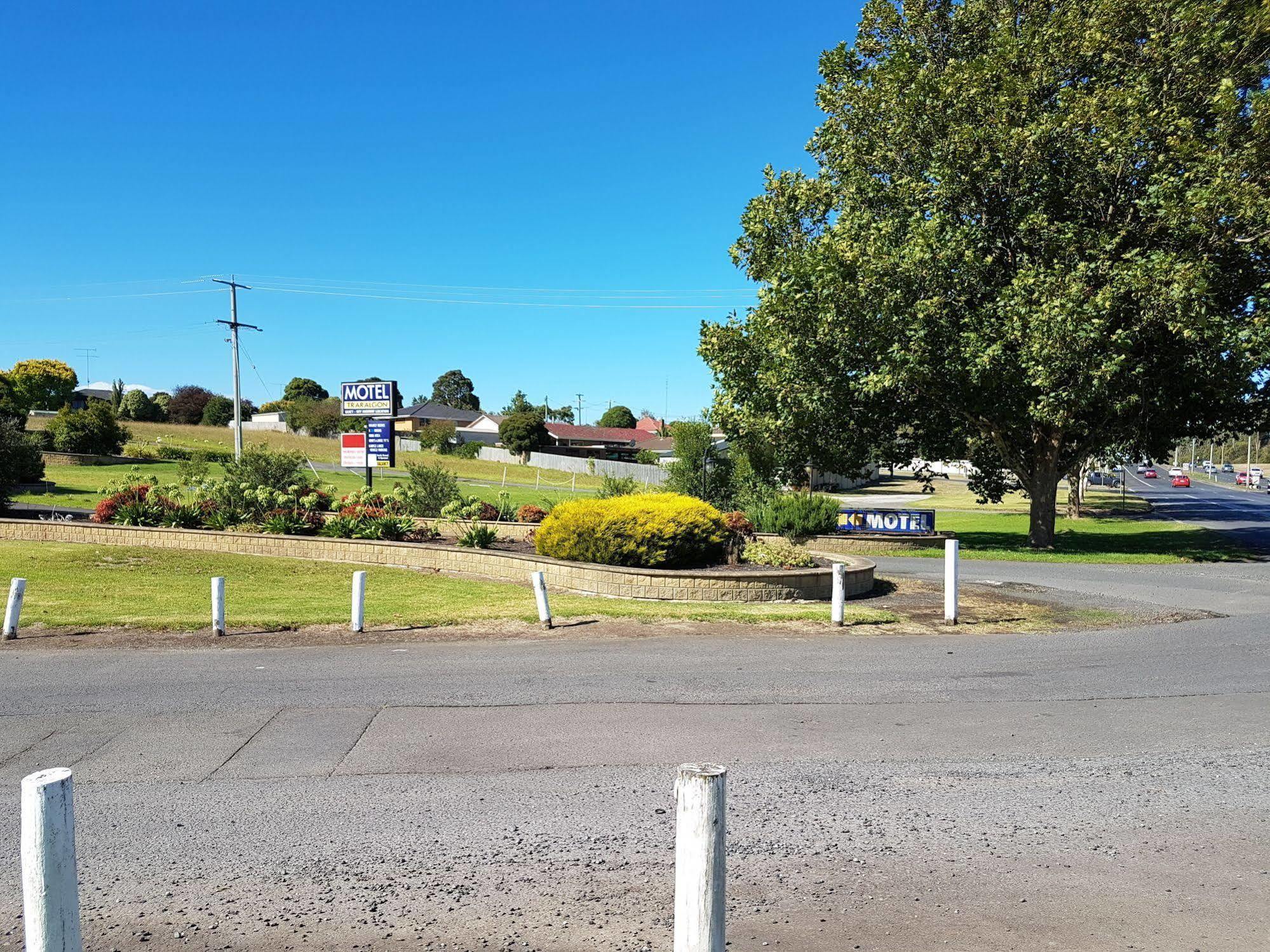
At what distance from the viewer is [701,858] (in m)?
3.14

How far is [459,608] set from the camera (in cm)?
1365

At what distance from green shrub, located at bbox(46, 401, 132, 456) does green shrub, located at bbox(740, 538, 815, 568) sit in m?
47.7

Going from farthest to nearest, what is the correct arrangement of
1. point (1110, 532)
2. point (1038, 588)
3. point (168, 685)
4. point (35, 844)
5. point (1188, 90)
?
point (1110, 532) < point (1188, 90) < point (1038, 588) < point (168, 685) < point (35, 844)

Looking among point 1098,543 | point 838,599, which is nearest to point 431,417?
point 1098,543

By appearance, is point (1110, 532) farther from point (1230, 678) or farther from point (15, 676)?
point (15, 676)

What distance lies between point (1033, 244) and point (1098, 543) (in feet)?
32.6

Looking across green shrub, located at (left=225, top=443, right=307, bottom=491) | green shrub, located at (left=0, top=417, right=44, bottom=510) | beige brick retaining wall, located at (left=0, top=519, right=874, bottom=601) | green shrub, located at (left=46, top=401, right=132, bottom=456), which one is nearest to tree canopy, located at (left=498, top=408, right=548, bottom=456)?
green shrub, located at (left=46, top=401, right=132, bottom=456)

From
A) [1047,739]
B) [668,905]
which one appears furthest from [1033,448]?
[668,905]

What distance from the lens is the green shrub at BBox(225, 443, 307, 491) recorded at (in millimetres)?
23734

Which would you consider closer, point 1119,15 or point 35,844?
point 35,844

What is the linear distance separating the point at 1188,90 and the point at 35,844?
25.5m

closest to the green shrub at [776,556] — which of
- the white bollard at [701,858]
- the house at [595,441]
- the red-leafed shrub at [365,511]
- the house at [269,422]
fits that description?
the red-leafed shrub at [365,511]

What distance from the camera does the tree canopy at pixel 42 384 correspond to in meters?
82.0

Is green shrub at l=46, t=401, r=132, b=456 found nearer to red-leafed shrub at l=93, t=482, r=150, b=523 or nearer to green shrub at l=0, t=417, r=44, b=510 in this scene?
green shrub at l=0, t=417, r=44, b=510
